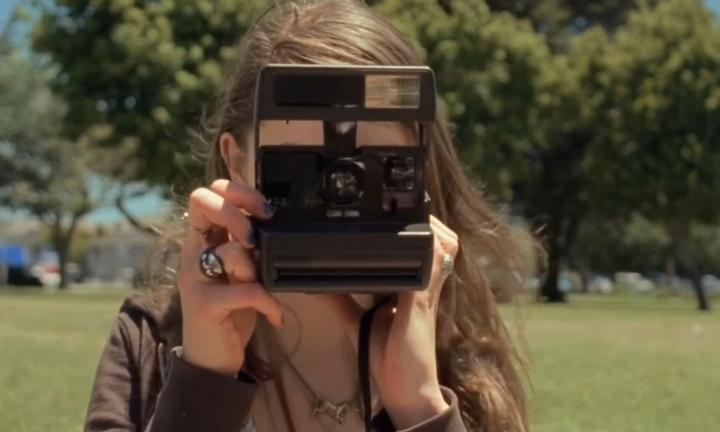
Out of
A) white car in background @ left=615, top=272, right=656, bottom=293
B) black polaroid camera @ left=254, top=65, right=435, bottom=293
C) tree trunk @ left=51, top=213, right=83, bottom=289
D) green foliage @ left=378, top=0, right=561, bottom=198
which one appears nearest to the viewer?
black polaroid camera @ left=254, top=65, right=435, bottom=293

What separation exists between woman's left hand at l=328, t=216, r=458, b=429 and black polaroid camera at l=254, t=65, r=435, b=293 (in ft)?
0.54

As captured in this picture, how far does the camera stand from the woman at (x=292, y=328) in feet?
5.66

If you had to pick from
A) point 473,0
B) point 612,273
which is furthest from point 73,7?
point 612,273

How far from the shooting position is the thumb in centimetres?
181

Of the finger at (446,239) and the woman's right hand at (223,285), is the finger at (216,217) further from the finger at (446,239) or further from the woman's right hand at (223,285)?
the finger at (446,239)

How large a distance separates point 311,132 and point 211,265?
0.75 ft

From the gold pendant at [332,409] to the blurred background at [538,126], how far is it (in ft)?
18.5

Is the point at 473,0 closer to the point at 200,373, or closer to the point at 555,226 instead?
the point at 555,226

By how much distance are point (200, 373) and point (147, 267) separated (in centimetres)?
46

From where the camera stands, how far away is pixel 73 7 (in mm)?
25062

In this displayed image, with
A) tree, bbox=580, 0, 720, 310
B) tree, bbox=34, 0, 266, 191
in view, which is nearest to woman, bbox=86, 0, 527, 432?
tree, bbox=34, 0, 266, 191

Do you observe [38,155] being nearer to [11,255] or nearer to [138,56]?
[138,56]

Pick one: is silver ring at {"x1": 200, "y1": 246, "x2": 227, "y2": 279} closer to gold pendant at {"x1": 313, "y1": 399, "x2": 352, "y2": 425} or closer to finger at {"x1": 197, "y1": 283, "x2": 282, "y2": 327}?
finger at {"x1": 197, "y1": 283, "x2": 282, "y2": 327}

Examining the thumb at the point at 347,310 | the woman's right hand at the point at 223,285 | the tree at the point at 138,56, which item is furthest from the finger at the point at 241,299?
the tree at the point at 138,56
